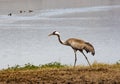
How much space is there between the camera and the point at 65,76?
11.2 meters

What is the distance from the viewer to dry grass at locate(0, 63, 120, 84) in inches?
424

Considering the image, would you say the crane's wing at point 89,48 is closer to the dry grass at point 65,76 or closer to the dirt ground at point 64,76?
the dry grass at point 65,76

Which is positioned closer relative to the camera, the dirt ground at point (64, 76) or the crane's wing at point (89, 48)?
the dirt ground at point (64, 76)

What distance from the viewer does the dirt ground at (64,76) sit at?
10.8m

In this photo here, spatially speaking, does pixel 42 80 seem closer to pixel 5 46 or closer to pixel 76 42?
pixel 76 42

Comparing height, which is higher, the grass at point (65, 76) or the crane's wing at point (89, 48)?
the crane's wing at point (89, 48)

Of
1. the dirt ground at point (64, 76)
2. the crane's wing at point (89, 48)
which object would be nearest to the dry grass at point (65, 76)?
the dirt ground at point (64, 76)

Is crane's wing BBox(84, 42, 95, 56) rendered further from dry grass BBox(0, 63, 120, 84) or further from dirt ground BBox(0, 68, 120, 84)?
dirt ground BBox(0, 68, 120, 84)

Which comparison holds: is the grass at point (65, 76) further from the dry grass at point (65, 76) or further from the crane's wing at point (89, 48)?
the crane's wing at point (89, 48)

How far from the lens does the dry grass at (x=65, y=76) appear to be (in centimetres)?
1077

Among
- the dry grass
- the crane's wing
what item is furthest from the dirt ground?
the crane's wing

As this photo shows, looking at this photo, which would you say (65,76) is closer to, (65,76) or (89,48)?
(65,76)

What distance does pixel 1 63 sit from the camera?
19.4 m

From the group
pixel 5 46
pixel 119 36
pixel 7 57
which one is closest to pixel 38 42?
pixel 5 46
